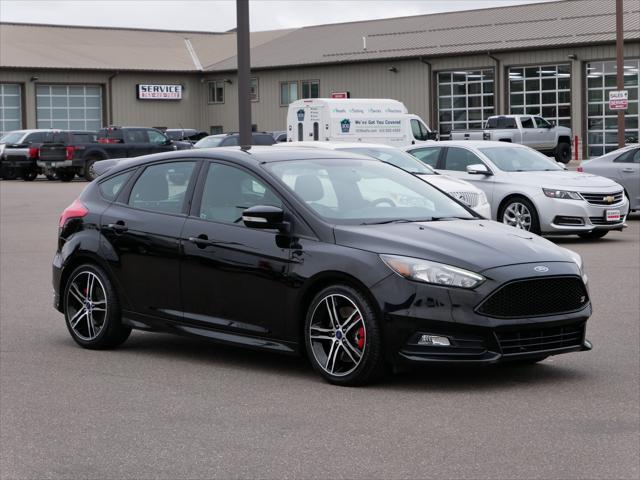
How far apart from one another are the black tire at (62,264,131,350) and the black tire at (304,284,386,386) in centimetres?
194

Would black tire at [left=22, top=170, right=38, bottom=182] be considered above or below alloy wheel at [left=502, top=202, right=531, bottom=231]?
above

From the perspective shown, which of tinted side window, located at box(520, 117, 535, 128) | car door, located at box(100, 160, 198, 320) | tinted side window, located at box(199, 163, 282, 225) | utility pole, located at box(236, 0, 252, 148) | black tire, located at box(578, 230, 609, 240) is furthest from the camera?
tinted side window, located at box(520, 117, 535, 128)

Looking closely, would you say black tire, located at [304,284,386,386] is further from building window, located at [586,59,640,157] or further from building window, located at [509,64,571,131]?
building window, located at [509,64,571,131]

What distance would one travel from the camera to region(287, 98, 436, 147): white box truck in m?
34.8

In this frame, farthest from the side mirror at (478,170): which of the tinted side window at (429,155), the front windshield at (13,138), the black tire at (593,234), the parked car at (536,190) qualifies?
the front windshield at (13,138)

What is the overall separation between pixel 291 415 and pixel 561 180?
12345 mm

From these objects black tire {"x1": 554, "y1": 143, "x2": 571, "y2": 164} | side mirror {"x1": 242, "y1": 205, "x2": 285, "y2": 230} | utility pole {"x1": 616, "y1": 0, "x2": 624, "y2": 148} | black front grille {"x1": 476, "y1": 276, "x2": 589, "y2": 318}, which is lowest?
black front grille {"x1": 476, "y1": 276, "x2": 589, "y2": 318}

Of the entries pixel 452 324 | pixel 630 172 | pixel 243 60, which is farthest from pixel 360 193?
pixel 630 172

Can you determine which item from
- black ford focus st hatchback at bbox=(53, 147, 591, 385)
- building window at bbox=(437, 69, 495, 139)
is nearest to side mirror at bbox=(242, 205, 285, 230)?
black ford focus st hatchback at bbox=(53, 147, 591, 385)

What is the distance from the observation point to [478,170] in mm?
18625

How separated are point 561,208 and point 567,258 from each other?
10.4 m

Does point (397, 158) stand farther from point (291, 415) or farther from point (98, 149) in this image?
point (98, 149)

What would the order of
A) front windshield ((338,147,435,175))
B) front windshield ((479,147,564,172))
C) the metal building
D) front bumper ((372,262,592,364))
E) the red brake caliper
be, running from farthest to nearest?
the metal building
front windshield ((479,147,564,172))
front windshield ((338,147,435,175))
the red brake caliper
front bumper ((372,262,592,364))

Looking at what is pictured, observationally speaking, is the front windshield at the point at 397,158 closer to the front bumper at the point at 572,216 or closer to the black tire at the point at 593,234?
the front bumper at the point at 572,216
